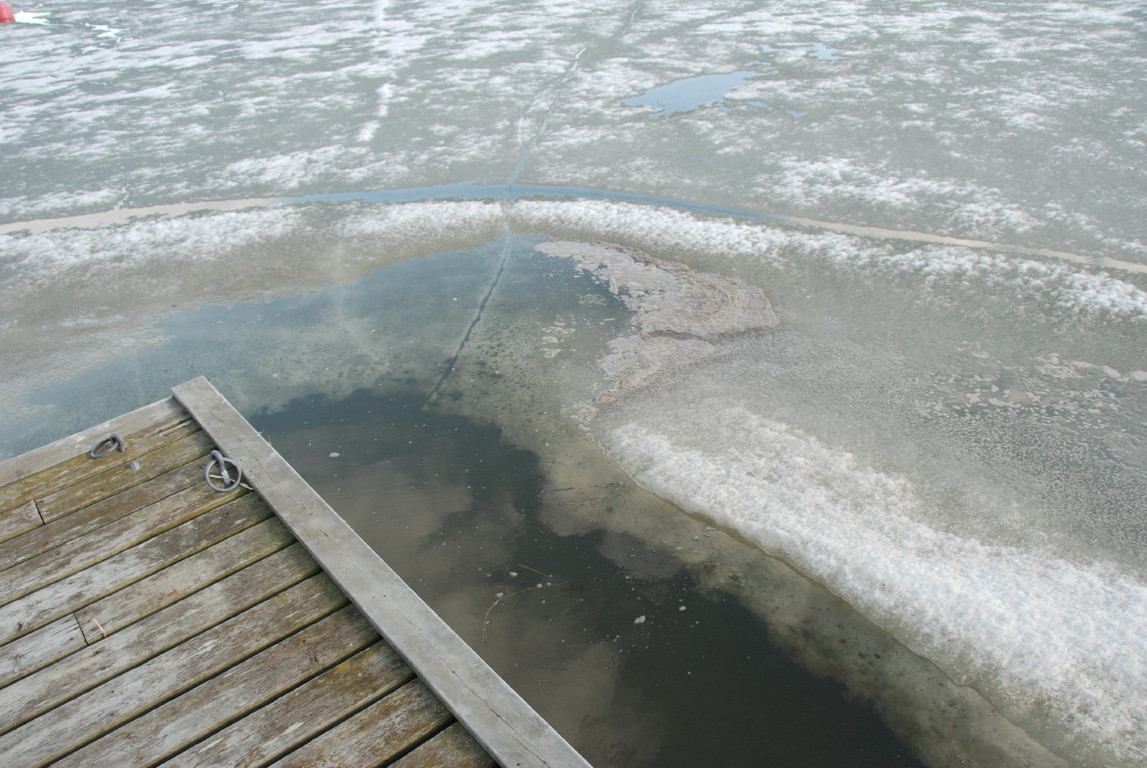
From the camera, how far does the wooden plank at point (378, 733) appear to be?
1.98m

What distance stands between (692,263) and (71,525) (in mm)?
3687

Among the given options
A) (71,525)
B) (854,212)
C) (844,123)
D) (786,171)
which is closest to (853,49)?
(844,123)

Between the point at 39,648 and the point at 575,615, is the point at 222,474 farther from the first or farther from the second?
the point at 575,615

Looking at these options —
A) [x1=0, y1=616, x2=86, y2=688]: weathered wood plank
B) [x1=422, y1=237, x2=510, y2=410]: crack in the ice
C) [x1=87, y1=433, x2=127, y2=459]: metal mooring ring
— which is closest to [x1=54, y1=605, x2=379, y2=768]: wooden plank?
[x1=0, y1=616, x2=86, y2=688]: weathered wood plank

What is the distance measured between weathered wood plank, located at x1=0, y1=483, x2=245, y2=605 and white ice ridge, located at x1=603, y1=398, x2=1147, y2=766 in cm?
175

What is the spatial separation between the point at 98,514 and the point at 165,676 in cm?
90

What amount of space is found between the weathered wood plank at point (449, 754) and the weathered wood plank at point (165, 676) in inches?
22.9

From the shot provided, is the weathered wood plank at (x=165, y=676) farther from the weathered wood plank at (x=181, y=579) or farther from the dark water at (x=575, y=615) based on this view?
the dark water at (x=575, y=615)

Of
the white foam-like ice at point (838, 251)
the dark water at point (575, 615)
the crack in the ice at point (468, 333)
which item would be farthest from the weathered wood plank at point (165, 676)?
the white foam-like ice at point (838, 251)

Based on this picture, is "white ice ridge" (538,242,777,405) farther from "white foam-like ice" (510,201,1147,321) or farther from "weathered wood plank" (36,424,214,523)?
"weathered wood plank" (36,424,214,523)

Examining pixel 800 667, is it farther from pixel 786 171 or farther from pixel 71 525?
pixel 786 171

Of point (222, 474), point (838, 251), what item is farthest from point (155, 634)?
point (838, 251)

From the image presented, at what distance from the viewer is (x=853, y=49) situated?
8.92 metres

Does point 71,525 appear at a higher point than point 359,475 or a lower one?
higher
